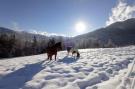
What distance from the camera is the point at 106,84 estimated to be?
24.0 feet

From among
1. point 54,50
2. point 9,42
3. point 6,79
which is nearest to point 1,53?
point 9,42

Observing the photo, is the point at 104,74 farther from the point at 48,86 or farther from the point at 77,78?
the point at 48,86

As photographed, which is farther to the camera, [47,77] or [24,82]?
[47,77]

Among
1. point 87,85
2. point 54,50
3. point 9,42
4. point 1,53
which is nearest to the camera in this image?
point 87,85

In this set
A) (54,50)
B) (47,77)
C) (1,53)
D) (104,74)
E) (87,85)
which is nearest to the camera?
(87,85)

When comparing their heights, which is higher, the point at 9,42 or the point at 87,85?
the point at 9,42

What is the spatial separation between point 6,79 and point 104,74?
462 cm

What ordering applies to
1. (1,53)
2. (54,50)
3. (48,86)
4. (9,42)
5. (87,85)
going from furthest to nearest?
(9,42)
(1,53)
(54,50)
(87,85)
(48,86)

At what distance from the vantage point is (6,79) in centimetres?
746

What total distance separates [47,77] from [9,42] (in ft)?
220

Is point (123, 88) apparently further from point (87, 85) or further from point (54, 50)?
point (54, 50)

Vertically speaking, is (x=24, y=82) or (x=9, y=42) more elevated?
(x=9, y=42)

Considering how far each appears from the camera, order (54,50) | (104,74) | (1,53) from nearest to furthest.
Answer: (104,74), (54,50), (1,53)

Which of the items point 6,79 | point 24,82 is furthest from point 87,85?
point 6,79
